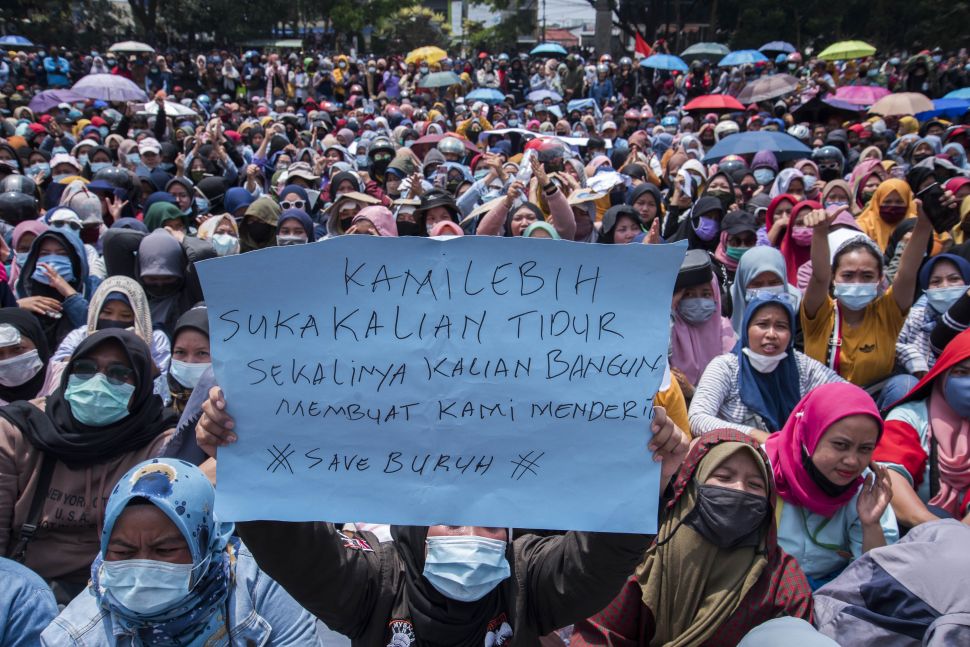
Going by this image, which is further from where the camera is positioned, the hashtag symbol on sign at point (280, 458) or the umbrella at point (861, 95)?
the umbrella at point (861, 95)

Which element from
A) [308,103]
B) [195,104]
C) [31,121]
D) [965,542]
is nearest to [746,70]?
[308,103]

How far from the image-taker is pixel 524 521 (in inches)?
71.1

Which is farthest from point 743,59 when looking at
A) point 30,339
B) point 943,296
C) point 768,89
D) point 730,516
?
point 730,516

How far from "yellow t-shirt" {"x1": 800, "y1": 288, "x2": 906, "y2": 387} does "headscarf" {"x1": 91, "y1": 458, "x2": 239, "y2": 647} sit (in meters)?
3.62

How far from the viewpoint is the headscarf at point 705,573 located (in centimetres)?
257

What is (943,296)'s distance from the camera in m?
4.66

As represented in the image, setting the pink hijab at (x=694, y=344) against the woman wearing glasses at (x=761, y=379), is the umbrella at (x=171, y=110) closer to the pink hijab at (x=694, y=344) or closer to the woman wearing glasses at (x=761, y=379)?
the pink hijab at (x=694, y=344)

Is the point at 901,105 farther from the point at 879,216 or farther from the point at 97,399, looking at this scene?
the point at 97,399

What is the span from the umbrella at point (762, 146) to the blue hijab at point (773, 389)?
23.0ft

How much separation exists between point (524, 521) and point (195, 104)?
19159mm

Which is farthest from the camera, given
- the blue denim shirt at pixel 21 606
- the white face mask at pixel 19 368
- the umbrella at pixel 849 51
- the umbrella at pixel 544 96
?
the umbrella at pixel 544 96

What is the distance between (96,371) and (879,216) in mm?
6647

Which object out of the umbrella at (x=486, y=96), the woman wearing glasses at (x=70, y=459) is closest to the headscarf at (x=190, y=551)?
the woman wearing glasses at (x=70, y=459)

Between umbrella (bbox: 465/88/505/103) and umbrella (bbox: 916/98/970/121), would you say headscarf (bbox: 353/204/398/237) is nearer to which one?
umbrella (bbox: 916/98/970/121)
